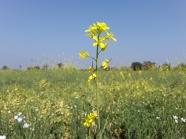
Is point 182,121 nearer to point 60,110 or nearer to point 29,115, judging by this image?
point 60,110

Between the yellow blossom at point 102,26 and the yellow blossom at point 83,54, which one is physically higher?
the yellow blossom at point 102,26

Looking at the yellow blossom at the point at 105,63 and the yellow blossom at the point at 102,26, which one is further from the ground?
the yellow blossom at the point at 102,26

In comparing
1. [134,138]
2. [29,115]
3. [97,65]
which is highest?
[97,65]

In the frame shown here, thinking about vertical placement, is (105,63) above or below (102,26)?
below

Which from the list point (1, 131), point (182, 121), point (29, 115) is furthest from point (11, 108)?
point (182, 121)

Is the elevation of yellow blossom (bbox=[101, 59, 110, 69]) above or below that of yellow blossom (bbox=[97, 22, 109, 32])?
below

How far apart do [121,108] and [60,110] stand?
2.77ft

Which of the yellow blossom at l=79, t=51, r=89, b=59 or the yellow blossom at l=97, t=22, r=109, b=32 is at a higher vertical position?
the yellow blossom at l=97, t=22, r=109, b=32

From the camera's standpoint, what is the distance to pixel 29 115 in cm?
313

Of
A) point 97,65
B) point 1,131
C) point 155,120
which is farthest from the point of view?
point 155,120

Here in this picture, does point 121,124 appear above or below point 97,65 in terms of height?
below

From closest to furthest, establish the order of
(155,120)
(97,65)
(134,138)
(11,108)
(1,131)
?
1. (97,65)
2. (1,131)
3. (134,138)
4. (155,120)
5. (11,108)

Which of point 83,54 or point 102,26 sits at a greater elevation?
point 102,26

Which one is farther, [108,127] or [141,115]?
[141,115]
